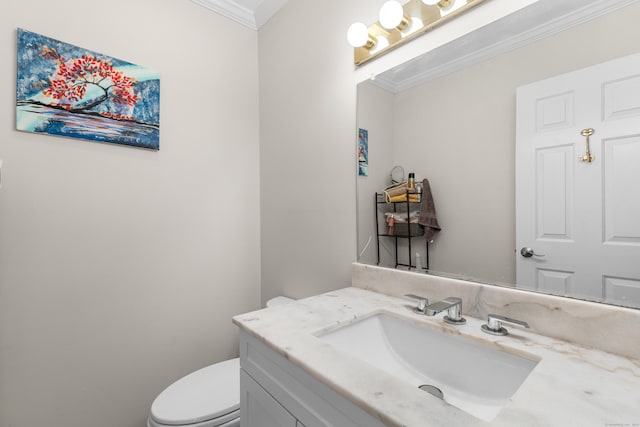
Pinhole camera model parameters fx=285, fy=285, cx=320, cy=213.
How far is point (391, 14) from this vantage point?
41.1 inches

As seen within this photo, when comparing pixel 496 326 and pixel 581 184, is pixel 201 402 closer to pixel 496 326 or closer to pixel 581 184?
pixel 496 326

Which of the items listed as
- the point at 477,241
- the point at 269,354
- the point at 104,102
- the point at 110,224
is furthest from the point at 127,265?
the point at 477,241

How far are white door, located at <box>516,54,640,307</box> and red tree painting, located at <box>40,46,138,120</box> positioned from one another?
165 cm

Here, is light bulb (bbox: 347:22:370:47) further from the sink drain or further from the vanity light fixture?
the sink drain

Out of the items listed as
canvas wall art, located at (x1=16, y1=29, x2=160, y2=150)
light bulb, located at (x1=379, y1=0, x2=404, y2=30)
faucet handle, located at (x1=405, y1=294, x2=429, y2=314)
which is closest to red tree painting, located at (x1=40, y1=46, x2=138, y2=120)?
canvas wall art, located at (x1=16, y1=29, x2=160, y2=150)

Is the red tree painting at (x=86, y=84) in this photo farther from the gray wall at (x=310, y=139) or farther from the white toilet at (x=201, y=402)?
the white toilet at (x=201, y=402)

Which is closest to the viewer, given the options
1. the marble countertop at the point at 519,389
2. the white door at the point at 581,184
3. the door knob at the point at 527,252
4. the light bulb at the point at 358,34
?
the marble countertop at the point at 519,389

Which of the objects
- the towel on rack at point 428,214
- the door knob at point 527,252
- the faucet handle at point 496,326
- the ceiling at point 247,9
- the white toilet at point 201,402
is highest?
the ceiling at point 247,9

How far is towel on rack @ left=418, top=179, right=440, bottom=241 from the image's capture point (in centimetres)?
104

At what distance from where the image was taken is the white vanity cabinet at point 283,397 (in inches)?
22.3

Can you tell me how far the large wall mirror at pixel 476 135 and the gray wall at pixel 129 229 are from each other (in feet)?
3.35

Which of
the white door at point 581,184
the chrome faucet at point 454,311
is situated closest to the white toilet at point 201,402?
the chrome faucet at point 454,311

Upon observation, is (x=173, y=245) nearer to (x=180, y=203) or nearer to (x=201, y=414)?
(x=180, y=203)

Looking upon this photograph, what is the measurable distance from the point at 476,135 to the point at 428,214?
0.31 metres
